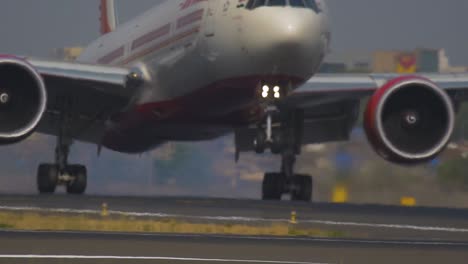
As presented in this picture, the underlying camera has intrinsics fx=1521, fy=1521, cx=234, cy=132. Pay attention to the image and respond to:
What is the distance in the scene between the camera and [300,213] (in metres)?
26.8

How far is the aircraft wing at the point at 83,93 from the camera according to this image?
32.9 m

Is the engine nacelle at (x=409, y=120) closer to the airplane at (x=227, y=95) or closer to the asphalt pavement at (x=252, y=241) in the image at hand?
the airplane at (x=227, y=95)

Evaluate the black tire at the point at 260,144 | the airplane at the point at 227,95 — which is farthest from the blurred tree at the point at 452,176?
the black tire at the point at 260,144

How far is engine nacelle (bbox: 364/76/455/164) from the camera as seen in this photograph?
31.8 m

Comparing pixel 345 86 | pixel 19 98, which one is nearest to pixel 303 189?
pixel 345 86

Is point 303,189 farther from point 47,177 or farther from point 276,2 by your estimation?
point 276,2

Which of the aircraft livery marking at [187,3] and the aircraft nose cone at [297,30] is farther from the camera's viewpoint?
the aircraft livery marking at [187,3]

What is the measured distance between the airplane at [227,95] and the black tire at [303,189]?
23 millimetres

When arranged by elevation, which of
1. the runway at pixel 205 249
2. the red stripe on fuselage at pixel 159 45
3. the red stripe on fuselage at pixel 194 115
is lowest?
the runway at pixel 205 249

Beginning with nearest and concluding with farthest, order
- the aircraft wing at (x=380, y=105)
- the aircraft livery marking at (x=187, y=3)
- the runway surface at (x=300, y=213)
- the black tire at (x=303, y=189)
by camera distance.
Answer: the runway surface at (x=300, y=213) → the aircraft wing at (x=380, y=105) → the aircraft livery marking at (x=187, y=3) → the black tire at (x=303, y=189)

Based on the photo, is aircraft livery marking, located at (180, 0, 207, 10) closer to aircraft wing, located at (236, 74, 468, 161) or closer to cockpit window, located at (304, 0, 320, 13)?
aircraft wing, located at (236, 74, 468, 161)

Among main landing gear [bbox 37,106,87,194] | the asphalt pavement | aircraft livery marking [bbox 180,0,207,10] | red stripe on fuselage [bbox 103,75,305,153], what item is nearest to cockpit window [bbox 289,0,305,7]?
red stripe on fuselage [bbox 103,75,305,153]

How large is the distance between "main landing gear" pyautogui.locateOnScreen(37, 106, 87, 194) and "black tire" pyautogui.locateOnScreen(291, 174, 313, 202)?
491 centimetres

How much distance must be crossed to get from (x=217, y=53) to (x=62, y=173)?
18.0ft
